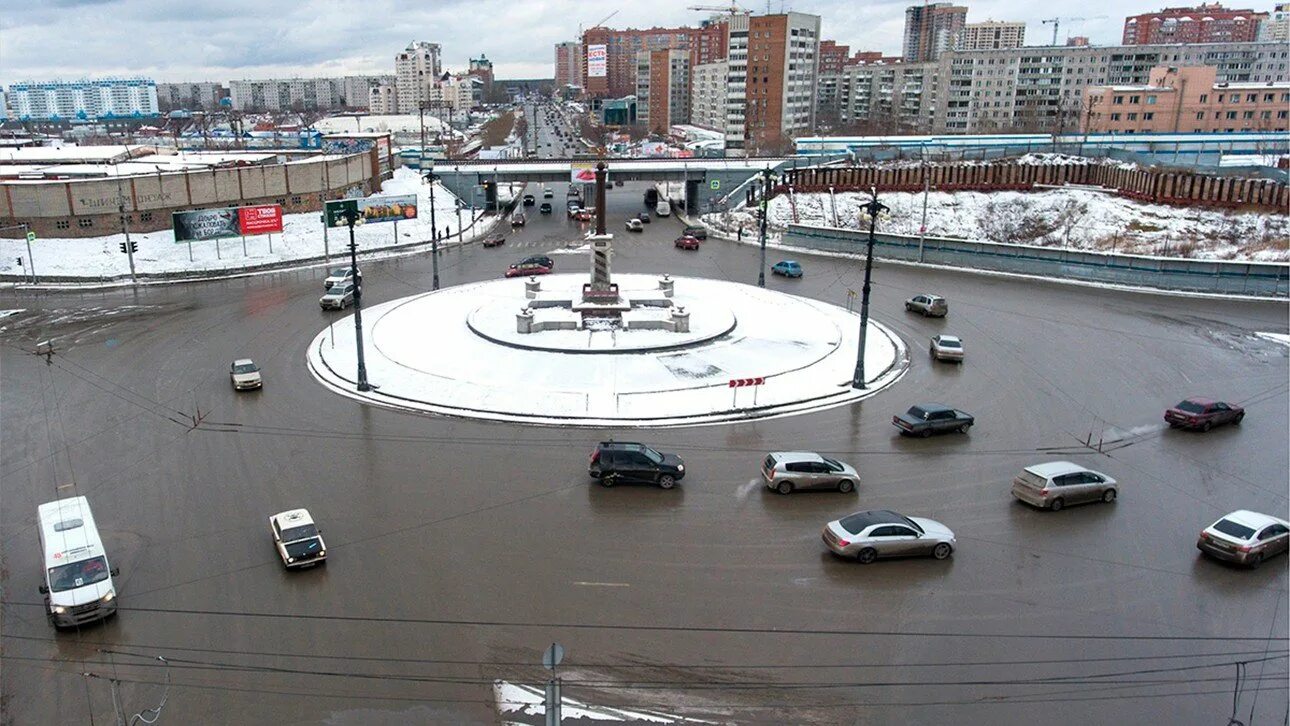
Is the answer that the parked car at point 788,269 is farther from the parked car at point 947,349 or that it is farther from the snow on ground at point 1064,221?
the parked car at point 947,349

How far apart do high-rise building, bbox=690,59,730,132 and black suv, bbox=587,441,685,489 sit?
119 metres

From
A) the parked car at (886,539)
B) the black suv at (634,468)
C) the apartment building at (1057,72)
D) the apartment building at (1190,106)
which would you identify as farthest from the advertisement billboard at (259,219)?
the apartment building at (1057,72)

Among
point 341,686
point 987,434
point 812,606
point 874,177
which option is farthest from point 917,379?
point 874,177

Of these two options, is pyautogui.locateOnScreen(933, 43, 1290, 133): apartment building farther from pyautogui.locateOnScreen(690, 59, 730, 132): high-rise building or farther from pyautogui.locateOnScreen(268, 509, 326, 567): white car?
pyautogui.locateOnScreen(268, 509, 326, 567): white car

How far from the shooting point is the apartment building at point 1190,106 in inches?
3777

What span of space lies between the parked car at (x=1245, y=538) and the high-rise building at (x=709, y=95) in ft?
397

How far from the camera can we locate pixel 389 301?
41.2 meters

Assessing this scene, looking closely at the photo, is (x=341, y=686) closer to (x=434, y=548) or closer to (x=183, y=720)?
(x=183, y=720)

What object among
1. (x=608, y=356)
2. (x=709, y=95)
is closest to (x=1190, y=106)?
(x=709, y=95)

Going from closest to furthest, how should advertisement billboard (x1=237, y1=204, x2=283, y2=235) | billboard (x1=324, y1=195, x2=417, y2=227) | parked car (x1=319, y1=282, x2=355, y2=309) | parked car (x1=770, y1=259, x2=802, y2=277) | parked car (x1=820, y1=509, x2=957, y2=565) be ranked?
parked car (x1=820, y1=509, x2=957, y2=565), parked car (x1=319, y1=282, x2=355, y2=309), parked car (x1=770, y1=259, x2=802, y2=277), advertisement billboard (x1=237, y1=204, x2=283, y2=235), billboard (x1=324, y1=195, x2=417, y2=227)

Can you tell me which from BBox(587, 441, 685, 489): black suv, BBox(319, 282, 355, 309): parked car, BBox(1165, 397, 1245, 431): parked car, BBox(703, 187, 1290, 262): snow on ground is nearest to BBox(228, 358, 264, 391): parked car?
BBox(319, 282, 355, 309): parked car

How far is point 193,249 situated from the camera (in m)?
53.3

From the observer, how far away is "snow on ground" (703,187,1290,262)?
5866 cm

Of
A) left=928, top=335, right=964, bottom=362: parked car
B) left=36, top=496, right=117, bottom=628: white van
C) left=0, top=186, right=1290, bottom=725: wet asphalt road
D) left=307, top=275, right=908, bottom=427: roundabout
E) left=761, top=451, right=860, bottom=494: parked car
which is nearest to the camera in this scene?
left=0, top=186, right=1290, bottom=725: wet asphalt road
